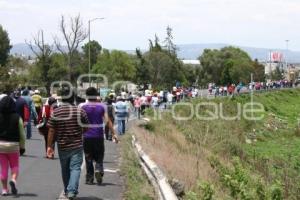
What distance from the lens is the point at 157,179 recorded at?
10.8 metres

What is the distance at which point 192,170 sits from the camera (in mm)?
14516

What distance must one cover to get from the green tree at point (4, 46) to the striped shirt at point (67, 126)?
8232 cm

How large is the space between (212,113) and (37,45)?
37.8 metres

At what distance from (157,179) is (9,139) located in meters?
2.55

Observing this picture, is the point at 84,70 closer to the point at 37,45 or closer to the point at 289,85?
the point at 37,45

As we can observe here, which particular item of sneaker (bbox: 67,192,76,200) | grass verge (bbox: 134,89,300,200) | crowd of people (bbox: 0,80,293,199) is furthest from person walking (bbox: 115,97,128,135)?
sneaker (bbox: 67,192,76,200)

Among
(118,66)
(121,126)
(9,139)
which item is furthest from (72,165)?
(118,66)

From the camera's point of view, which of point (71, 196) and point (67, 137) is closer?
point (71, 196)

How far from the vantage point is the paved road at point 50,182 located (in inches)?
453

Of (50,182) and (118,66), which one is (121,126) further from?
(118,66)

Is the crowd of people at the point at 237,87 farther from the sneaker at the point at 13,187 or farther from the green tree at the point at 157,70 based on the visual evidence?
the sneaker at the point at 13,187

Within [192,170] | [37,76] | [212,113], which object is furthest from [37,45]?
[192,170]

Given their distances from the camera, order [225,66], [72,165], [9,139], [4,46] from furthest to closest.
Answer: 1. [225,66]
2. [4,46]
3. [9,139]
4. [72,165]

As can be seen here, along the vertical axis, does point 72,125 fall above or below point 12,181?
above
